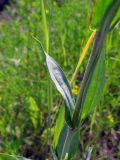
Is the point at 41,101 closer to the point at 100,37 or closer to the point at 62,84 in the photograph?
the point at 62,84

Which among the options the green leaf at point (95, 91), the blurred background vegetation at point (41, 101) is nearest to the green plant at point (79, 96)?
the green leaf at point (95, 91)

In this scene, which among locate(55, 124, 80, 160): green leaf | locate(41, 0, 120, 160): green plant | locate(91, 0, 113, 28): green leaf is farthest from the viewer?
locate(55, 124, 80, 160): green leaf

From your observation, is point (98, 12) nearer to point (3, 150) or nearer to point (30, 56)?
point (3, 150)

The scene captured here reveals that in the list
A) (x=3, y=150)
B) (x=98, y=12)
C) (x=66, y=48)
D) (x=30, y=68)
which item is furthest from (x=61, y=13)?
(x=98, y=12)

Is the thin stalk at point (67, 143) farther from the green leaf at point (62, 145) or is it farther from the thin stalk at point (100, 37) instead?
the thin stalk at point (100, 37)

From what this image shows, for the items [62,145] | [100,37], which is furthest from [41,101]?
[100,37]

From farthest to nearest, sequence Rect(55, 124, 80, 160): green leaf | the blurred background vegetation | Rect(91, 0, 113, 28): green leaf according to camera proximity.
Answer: the blurred background vegetation → Rect(55, 124, 80, 160): green leaf → Rect(91, 0, 113, 28): green leaf

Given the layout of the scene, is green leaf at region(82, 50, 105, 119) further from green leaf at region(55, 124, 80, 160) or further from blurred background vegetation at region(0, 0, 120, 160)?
blurred background vegetation at region(0, 0, 120, 160)

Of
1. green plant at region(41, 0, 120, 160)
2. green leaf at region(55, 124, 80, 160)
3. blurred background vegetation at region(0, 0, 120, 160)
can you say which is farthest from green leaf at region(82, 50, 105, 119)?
blurred background vegetation at region(0, 0, 120, 160)

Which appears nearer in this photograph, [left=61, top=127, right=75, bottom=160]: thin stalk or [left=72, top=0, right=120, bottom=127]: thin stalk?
[left=72, top=0, right=120, bottom=127]: thin stalk
